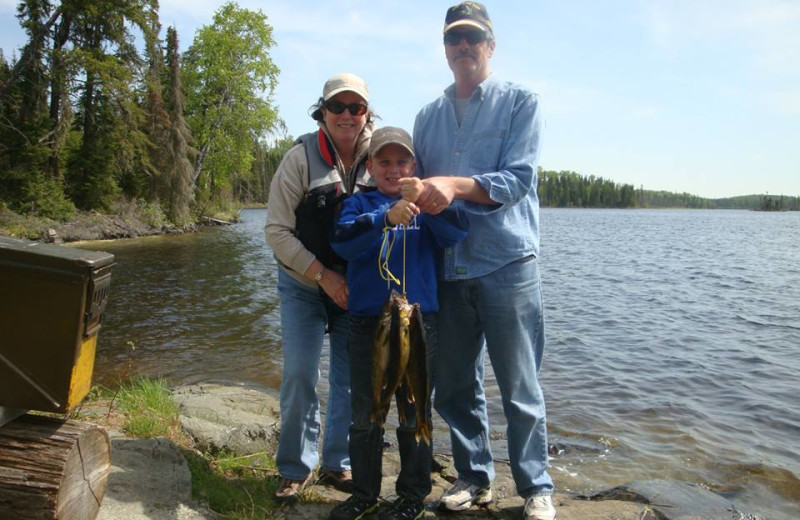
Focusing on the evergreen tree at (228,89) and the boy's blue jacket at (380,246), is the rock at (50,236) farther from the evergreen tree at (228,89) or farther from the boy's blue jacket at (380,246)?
the boy's blue jacket at (380,246)

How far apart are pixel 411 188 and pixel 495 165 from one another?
0.82 metres

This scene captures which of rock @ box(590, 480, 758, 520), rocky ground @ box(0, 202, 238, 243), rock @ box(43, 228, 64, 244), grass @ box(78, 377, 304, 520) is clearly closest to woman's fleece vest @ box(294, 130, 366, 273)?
grass @ box(78, 377, 304, 520)

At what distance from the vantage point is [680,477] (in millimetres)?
6137

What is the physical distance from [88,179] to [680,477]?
32.1m

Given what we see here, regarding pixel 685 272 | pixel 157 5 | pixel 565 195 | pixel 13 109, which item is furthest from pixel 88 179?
pixel 565 195

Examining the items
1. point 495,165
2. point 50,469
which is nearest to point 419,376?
point 495,165

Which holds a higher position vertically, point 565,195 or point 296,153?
point 565,195

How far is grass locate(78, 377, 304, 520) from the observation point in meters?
3.73

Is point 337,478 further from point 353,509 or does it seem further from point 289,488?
point 353,509

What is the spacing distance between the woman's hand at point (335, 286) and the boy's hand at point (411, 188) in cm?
86

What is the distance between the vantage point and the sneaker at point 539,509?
3.64 m

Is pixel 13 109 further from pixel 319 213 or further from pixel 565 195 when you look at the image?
pixel 565 195

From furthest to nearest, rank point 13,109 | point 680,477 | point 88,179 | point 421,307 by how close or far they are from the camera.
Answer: point 88,179
point 13,109
point 680,477
point 421,307

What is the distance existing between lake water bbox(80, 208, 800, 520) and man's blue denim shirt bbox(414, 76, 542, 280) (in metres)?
3.19
